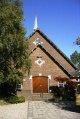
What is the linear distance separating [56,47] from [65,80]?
6.56 metres

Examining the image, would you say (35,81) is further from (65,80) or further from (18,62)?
(18,62)

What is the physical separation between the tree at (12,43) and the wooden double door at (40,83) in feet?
21.8

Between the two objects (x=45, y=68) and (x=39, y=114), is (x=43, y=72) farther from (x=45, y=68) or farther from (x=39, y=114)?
(x=39, y=114)

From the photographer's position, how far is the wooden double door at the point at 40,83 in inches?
1531

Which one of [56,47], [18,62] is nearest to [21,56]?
[18,62]

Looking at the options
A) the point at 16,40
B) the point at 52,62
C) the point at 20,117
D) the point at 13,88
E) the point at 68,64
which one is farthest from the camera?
the point at 68,64

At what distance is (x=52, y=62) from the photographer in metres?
39.0

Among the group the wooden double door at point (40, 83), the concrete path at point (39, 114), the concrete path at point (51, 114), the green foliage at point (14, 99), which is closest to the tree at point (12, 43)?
the green foliage at point (14, 99)

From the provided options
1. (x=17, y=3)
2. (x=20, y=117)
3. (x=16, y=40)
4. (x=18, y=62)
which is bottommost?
(x=20, y=117)

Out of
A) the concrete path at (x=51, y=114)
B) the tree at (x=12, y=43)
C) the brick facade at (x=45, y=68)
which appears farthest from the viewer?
the brick facade at (x=45, y=68)

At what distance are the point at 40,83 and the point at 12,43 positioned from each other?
32.6 ft

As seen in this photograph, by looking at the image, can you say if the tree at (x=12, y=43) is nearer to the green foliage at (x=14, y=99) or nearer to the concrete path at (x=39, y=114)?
the green foliage at (x=14, y=99)

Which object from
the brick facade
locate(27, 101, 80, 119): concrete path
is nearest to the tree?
the brick facade

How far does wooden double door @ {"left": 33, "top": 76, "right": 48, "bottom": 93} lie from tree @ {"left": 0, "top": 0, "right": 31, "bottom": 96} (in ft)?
21.8
